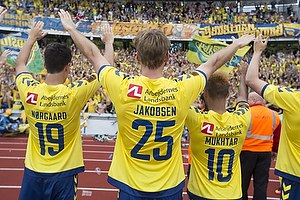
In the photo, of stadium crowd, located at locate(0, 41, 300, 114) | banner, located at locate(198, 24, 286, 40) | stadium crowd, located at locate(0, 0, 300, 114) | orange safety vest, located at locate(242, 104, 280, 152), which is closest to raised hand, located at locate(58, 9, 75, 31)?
orange safety vest, located at locate(242, 104, 280, 152)

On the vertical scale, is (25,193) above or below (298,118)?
below

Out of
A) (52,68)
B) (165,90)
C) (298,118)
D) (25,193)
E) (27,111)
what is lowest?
(25,193)

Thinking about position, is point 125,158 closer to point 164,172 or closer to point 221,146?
point 164,172

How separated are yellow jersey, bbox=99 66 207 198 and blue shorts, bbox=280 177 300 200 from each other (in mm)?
1320

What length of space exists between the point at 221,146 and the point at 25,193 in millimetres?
1953

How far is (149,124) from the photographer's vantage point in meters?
1.71

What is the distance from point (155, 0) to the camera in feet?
109

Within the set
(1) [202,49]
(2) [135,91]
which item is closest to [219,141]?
(2) [135,91]

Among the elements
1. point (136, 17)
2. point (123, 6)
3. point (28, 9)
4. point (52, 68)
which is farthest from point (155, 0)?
point (52, 68)

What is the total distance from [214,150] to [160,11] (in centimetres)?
3022

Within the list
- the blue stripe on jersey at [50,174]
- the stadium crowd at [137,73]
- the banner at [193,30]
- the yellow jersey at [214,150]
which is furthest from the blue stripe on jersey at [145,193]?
the banner at [193,30]

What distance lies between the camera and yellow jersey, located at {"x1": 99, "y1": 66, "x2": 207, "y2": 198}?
171 cm

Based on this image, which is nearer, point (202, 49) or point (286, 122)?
point (286, 122)

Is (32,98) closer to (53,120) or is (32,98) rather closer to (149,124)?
(53,120)
